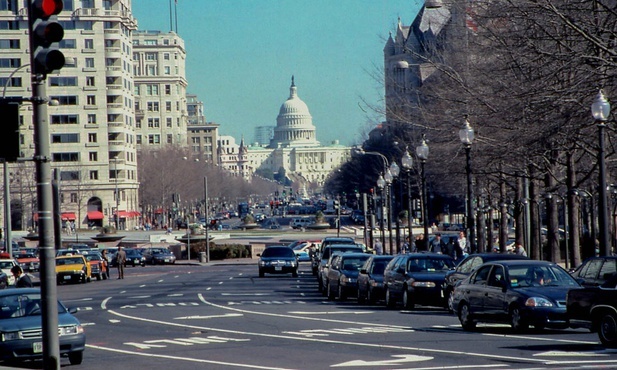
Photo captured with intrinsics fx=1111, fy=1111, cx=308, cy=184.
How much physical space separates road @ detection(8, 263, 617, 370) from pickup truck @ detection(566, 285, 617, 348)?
11.6 inches

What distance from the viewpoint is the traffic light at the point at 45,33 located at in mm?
11875

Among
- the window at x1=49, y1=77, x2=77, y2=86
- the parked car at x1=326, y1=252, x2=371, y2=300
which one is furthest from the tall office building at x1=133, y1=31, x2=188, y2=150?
the parked car at x1=326, y1=252, x2=371, y2=300

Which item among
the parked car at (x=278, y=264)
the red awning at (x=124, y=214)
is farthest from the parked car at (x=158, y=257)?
the red awning at (x=124, y=214)

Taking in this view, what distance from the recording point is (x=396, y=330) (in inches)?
913

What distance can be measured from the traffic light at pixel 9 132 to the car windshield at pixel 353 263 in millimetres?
24184

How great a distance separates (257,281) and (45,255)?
121 ft

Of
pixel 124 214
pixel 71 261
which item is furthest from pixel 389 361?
pixel 124 214

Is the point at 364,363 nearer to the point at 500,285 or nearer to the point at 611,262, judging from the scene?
the point at 500,285

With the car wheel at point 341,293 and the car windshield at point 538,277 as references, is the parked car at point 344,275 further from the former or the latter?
the car windshield at point 538,277

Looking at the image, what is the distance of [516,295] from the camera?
21.4 metres

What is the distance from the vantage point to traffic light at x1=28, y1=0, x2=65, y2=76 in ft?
39.0

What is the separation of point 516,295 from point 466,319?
1.81m

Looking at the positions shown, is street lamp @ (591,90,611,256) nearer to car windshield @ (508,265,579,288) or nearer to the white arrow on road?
car windshield @ (508,265,579,288)

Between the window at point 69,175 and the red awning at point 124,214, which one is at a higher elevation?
the window at point 69,175
